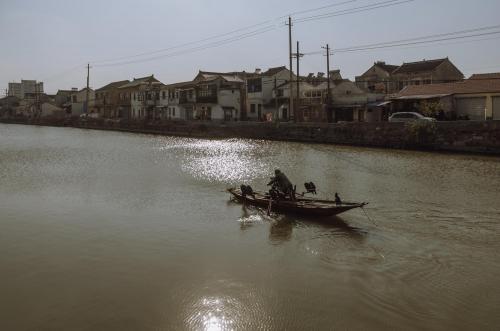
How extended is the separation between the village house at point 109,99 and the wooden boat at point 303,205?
88200mm

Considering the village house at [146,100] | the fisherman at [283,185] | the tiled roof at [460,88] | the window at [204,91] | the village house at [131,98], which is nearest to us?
the fisherman at [283,185]

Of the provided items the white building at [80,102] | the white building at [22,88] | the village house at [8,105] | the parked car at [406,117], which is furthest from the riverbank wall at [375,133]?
the white building at [22,88]

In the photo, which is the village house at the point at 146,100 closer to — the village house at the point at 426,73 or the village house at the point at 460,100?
the village house at the point at 426,73

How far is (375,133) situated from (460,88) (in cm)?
1034

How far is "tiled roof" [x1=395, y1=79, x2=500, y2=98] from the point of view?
139 feet

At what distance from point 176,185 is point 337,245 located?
13.0 metres

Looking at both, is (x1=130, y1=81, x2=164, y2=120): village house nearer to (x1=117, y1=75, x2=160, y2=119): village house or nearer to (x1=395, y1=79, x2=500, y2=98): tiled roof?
(x1=117, y1=75, x2=160, y2=119): village house

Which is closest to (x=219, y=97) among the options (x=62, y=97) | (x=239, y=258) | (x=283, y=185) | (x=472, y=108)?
(x=472, y=108)

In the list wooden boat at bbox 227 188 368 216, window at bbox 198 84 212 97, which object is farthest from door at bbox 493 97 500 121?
window at bbox 198 84 212 97

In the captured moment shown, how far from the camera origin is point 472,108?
4366 cm

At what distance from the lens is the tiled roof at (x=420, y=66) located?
220 ft

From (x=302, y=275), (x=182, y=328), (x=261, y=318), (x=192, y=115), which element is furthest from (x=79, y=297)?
(x=192, y=115)

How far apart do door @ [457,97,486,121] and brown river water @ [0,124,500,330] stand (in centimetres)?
2021

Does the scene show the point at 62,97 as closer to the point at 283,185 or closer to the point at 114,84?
the point at 114,84
